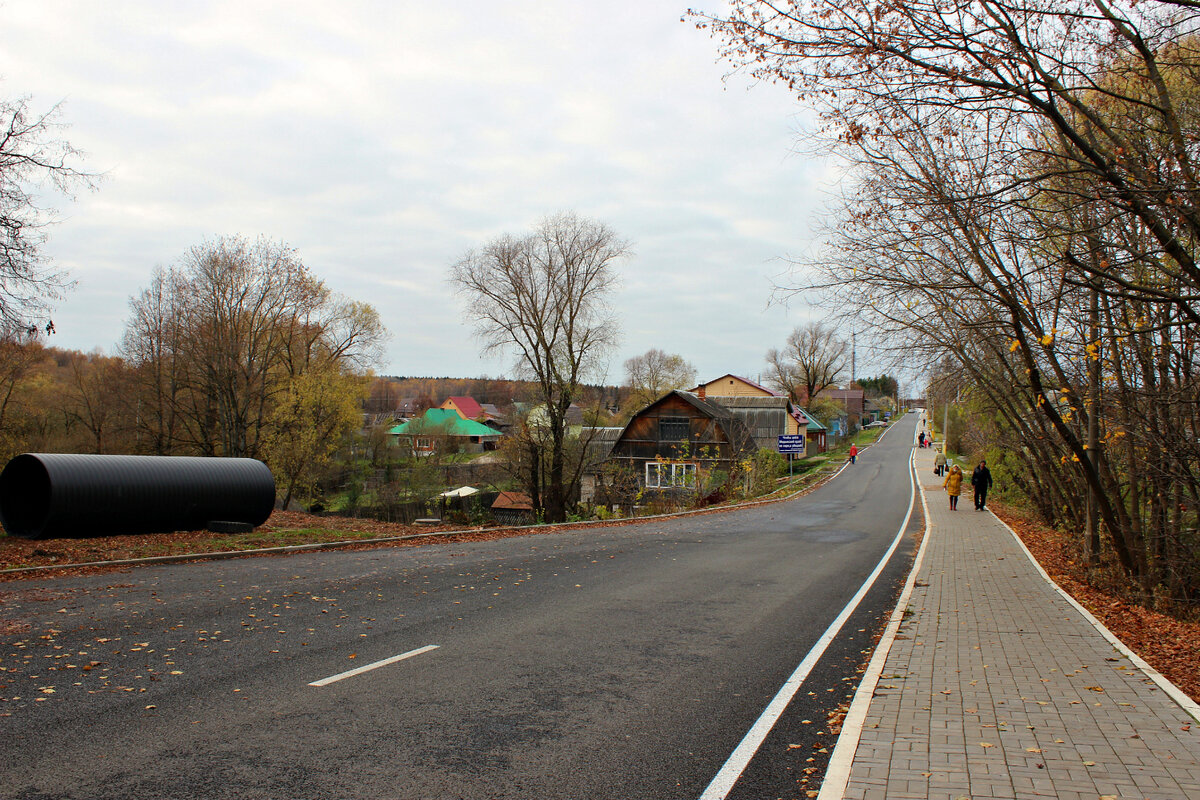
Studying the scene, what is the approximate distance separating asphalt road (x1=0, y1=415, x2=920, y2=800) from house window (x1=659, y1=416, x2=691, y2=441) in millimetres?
37254

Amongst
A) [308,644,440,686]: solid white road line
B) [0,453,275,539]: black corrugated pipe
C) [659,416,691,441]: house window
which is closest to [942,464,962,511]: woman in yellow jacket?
[0,453,275,539]: black corrugated pipe

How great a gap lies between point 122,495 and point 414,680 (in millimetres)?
11503

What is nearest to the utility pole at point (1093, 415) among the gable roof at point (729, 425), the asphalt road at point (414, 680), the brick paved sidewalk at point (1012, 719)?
the brick paved sidewalk at point (1012, 719)

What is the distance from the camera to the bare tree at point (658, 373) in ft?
339

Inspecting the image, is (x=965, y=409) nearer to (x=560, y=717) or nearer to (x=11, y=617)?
(x=560, y=717)

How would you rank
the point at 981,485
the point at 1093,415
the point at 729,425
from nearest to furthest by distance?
the point at 1093,415 < the point at 981,485 < the point at 729,425

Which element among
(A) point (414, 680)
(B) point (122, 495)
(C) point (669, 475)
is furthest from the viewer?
(C) point (669, 475)

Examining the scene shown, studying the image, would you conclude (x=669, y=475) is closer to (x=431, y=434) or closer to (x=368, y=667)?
(x=431, y=434)

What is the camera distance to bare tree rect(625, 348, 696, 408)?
10338cm

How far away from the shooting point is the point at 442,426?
67688 mm

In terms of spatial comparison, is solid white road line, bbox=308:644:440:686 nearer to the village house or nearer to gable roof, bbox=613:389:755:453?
gable roof, bbox=613:389:755:453

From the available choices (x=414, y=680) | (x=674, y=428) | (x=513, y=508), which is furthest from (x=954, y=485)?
(x=414, y=680)

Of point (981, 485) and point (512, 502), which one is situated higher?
point (981, 485)

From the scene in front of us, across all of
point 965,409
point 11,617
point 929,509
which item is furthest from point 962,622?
point 929,509
